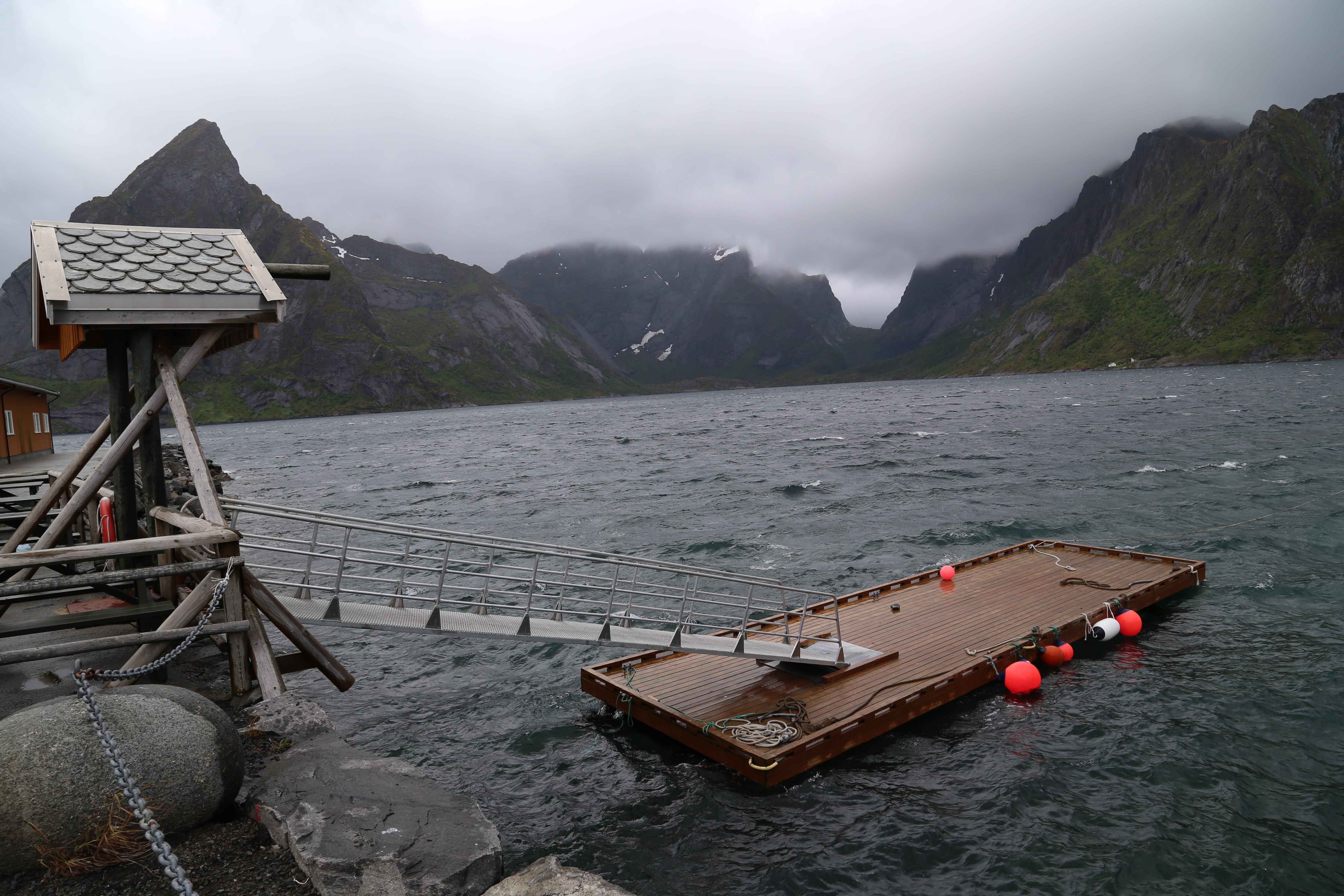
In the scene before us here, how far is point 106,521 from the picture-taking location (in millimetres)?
11656

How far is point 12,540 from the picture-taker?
9461 mm

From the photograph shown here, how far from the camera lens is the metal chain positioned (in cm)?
465

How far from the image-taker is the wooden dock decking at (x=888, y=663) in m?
12.6

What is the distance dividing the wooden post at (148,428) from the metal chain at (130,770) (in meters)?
2.75

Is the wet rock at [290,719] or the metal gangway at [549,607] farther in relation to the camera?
the metal gangway at [549,607]

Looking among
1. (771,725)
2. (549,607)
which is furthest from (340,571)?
(771,725)

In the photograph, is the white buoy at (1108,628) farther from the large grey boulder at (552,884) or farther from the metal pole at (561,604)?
the large grey boulder at (552,884)

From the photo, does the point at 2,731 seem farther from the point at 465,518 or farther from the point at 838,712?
the point at 465,518

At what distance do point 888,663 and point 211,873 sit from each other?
1287 cm

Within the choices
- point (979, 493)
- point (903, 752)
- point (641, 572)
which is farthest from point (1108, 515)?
point (903, 752)

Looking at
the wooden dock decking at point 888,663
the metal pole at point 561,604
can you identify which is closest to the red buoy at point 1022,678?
the wooden dock decking at point 888,663

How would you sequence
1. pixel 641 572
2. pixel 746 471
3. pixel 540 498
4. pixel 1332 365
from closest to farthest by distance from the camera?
pixel 641 572, pixel 540 498, pixel 746 471, pixel 1332 365

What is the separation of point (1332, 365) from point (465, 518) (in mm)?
187429

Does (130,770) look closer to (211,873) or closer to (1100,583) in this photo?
(211,873)
